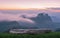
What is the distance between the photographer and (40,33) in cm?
498

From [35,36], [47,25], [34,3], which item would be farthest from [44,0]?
[35,36]

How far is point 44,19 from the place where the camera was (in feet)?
16.9

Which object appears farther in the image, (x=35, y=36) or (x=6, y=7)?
(x=6, y=7)

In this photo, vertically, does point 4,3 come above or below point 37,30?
above

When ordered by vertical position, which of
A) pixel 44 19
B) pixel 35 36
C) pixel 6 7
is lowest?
pixel 35 36

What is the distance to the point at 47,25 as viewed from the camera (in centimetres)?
511

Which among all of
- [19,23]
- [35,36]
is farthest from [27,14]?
[35,36]

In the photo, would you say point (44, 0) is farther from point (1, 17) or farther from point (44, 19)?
point (1, 17)

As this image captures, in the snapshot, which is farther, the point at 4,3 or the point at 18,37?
the point at 4,3

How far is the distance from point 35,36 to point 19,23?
539mm

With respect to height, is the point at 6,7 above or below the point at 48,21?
above

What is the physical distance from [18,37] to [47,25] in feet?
2.47

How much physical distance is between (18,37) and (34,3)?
923mm

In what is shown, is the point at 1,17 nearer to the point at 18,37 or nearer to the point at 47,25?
the point at 18,37
